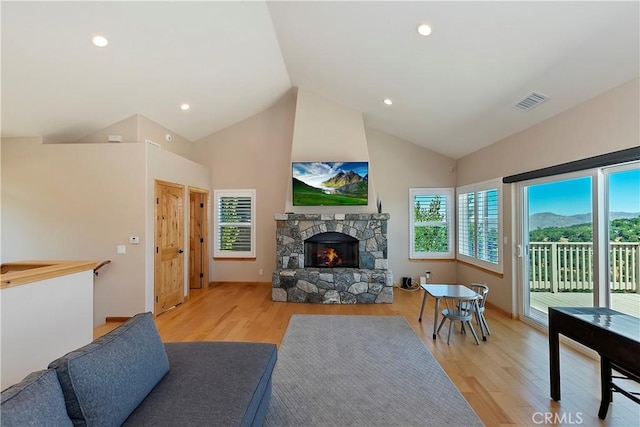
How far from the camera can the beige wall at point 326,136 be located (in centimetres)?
557

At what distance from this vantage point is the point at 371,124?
612 centimetres

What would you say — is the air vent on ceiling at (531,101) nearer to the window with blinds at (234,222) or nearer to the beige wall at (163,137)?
the window with blinds at (234,222)

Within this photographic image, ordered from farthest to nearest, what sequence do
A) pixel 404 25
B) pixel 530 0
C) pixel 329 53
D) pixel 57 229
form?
pixel 57 229
pixel 329 53
pixel 404 25
pixel 530 0

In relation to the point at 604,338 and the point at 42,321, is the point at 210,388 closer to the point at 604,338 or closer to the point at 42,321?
the point at 42,321

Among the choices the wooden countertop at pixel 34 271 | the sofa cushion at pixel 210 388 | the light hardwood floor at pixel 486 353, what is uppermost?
the wooden countertop at pixel 34 271

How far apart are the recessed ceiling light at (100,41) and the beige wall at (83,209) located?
4.49ft

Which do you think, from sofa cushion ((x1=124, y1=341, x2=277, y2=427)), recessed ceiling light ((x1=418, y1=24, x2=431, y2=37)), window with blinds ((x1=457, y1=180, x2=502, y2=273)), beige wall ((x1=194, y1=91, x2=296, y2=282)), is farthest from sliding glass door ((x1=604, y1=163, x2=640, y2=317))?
beige wall ((x1=194, y1=91, x2=296, y2=282))

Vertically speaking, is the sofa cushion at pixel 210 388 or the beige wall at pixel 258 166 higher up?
the beige wall at pixel 258 166

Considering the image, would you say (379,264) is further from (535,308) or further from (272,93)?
(272,93)

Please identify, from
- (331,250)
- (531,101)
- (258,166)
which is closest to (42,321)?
(331,250)

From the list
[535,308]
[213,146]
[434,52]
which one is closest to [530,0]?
[434,52]

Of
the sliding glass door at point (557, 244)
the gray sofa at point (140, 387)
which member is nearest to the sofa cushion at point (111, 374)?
the gray sofa at point (140, 387)

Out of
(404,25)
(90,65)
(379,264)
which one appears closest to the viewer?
(404,25)

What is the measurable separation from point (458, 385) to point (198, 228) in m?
5.43
